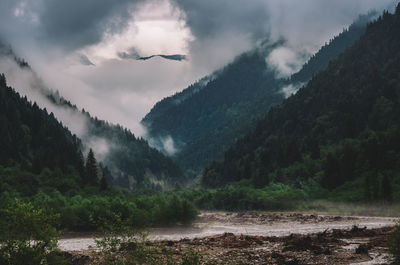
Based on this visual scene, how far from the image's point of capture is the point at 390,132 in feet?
350

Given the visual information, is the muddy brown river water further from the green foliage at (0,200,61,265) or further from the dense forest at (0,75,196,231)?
the green foliage at (0,200,61,265)

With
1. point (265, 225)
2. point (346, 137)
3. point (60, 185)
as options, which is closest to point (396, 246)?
point (265, 225)

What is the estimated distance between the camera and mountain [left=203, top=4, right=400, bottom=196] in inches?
3910

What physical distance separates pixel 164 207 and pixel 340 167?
53.7m

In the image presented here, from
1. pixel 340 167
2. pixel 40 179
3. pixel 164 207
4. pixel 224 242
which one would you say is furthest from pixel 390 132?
pixel 40 179

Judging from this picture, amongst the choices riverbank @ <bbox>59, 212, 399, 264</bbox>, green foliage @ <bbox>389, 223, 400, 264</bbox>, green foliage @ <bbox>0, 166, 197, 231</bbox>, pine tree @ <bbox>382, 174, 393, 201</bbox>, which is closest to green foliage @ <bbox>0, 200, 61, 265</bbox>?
riverbank @ <bbox>59, 212, 399, 264</bbox>

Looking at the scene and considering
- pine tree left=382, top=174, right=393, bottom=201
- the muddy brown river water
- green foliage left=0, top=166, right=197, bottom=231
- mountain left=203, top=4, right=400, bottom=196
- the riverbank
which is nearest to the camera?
the riverbank

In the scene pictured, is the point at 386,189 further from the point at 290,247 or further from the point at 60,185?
the point at 60,185

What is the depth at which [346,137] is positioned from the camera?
146 metres

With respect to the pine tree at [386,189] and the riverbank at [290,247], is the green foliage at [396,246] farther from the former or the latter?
the pine tree at [386,189]

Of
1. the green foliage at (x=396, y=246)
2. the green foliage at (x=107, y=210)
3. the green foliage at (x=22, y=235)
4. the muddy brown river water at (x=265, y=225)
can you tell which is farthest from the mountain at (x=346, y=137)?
the green foliage at (x=22, y=235)

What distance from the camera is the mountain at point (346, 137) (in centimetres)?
9931

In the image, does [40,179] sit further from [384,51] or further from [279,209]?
[384,51]

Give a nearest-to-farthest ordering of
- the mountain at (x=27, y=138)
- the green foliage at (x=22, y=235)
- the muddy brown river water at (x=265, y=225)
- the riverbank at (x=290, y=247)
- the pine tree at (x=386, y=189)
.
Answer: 1. the green foliage at (x=22, y=235)
2. the riverbank at (x=290, y=247)
3. the muddy brown river water at (x=265, y=225)
4. the pine tree at (x=386, y=189)
5. the mountain at (x=27, y=138)
